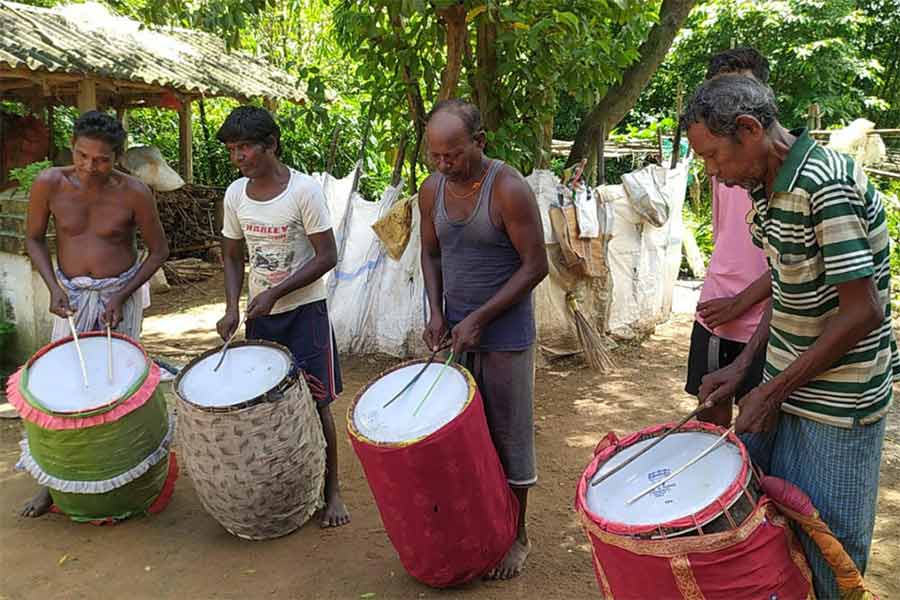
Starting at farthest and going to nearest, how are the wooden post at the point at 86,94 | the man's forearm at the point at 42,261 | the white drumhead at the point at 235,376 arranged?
the wooden post at the point at 86,94 < the man's forearm at the point at 42,261 < the white drumhead at the point at 235,376

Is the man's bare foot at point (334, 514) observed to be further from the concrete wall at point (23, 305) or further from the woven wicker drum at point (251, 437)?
the concrete wall at point (23, 305)

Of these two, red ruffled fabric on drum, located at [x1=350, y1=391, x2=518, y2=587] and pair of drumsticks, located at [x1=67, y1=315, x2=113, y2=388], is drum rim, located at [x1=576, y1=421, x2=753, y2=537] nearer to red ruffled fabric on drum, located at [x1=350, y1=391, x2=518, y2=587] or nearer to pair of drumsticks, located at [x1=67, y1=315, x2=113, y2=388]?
red ruffled fabric on drum, located at [x1=350, y1=391, x2=518, y2=587]

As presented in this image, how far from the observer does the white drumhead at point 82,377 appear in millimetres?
2988

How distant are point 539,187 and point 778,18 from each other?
11.5 metres

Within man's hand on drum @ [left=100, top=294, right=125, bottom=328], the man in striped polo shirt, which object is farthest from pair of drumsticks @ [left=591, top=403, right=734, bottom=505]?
man's hand on drum @ [left=100, top=294, right=125, bottom=328]

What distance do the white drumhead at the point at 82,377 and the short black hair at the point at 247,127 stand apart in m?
0.96

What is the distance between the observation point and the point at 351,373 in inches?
221

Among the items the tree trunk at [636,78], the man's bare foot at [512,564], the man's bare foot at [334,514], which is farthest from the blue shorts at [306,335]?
the tree trunk at [636,78]

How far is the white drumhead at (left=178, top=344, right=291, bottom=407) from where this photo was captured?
113 inches

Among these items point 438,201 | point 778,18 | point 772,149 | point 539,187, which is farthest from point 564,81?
point 778,18

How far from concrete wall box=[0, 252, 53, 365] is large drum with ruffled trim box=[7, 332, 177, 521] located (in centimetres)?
254

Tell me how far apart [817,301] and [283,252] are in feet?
6.82

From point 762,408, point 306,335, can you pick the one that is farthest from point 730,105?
point 306,335

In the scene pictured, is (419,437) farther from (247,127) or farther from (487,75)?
(487,75)
